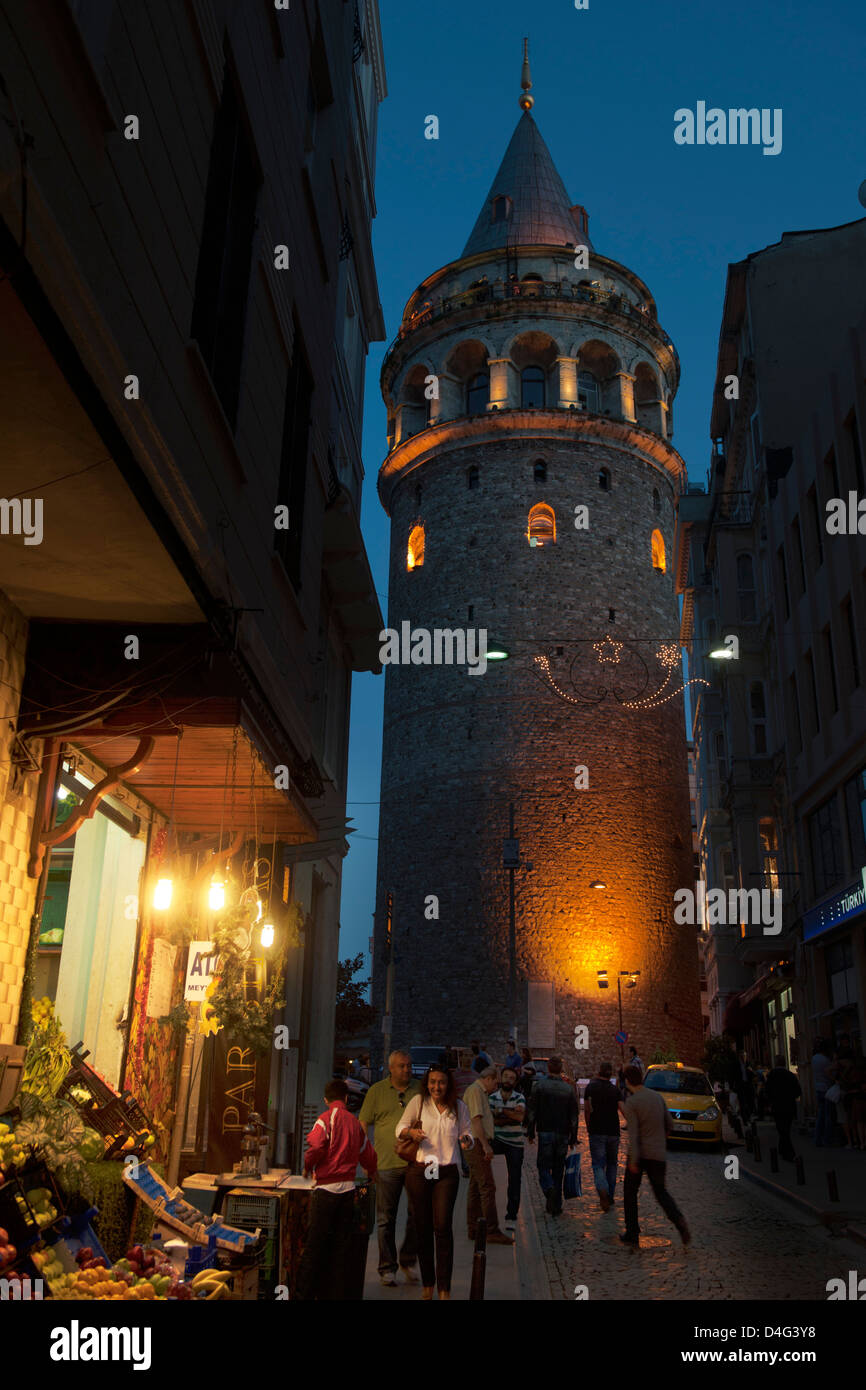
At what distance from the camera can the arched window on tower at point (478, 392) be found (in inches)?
1625

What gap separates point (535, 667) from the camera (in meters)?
37.1

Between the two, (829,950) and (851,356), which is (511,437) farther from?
(829,950)

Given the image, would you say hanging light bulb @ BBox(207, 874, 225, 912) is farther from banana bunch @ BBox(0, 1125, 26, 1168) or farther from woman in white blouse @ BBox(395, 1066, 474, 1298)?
banana bunch @ BBox(0, 1125, 26, 1168)

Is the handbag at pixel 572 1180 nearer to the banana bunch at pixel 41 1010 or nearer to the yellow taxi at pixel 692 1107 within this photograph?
the yellow taxi at pixel 692 1107

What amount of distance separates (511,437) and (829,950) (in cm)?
2314

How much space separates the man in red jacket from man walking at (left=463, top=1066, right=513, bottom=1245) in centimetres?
224

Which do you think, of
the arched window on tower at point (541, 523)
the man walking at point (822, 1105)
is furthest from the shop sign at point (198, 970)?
the arched window on tower at point (541, 523)

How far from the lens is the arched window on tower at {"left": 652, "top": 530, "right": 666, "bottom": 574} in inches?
1591

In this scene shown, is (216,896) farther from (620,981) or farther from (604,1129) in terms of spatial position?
(620,981)

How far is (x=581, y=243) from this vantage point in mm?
42688

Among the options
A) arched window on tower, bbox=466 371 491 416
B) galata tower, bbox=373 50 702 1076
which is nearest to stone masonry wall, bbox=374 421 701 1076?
galata tower, bbox=373 50 702 1076

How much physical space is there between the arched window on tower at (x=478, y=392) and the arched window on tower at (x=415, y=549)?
15.5 ft

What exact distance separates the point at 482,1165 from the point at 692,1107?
12.1 metres
